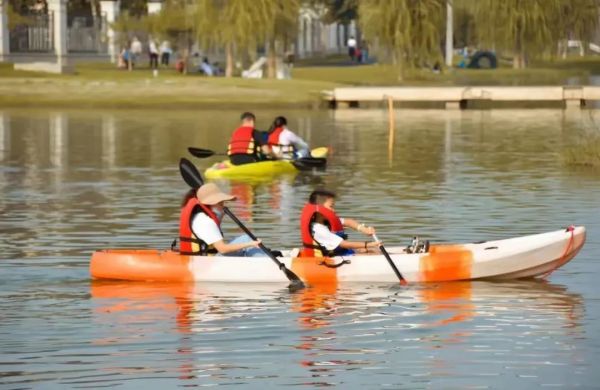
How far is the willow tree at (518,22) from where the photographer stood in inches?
3115

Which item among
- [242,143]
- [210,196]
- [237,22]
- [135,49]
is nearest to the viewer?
[210,196]

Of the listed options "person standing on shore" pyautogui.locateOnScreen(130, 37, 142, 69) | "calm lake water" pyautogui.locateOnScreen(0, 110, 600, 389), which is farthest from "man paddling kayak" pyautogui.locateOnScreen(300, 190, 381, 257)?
"person standing on shore" pyautogui.locateOnScreen(130, 37, 142, 69)

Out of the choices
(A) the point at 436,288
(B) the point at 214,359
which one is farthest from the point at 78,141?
(B) the point at 214,359

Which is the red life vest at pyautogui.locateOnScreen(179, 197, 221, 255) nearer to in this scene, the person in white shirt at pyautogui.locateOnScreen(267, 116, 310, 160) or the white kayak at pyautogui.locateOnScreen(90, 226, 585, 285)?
the white kayak at pyautogui.locateOnScreen(90, 226, 585, 285)

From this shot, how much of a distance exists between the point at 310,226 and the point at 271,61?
56.3 metres

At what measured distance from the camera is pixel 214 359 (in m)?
15.3

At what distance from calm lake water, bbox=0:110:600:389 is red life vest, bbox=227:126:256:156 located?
903 millimetres

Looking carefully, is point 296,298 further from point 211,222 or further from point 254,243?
point 211,222

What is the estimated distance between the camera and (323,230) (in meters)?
19.5

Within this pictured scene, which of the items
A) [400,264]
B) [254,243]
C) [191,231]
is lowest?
[400,264]

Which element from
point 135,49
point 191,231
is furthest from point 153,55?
point 191,231

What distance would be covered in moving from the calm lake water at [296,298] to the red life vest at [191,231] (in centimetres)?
47

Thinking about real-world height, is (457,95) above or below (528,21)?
below

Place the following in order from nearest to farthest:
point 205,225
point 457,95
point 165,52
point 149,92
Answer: point 205,225
point 457,95
point 149,92
point 165,52
